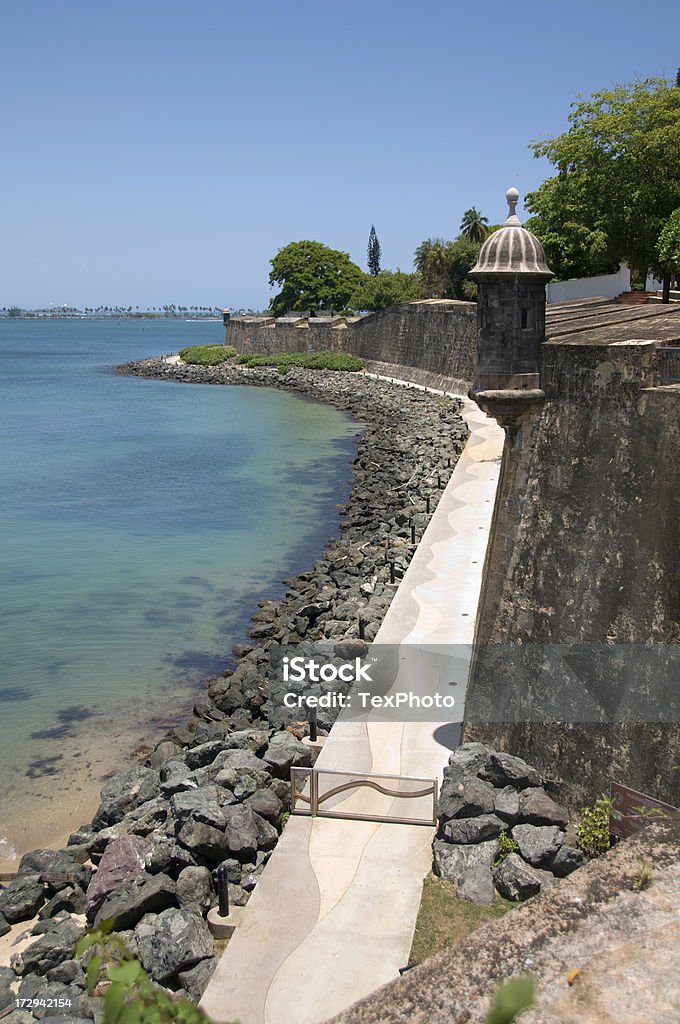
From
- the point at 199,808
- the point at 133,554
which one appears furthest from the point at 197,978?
the point at 133,554

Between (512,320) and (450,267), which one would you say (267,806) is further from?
(450,267)

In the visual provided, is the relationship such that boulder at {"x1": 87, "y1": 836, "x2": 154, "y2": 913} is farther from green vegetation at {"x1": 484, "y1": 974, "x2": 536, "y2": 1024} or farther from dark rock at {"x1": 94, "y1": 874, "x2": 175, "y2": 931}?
green vegetation at {"x1": 484, "y1": 974, "x2": 536, "y2": 1024}

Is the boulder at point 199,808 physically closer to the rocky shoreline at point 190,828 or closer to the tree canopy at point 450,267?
the rocky shoreline at point 190,828

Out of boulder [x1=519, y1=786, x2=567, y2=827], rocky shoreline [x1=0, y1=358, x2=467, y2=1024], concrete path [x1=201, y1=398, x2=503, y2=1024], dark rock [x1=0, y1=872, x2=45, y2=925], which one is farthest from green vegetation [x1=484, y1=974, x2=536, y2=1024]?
dark rock [x1=0, y1=872, x2=45, y2=925]

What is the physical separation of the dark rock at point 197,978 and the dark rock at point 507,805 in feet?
9.51

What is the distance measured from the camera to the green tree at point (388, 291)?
66.2 metres

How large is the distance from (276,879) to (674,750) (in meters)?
3.76

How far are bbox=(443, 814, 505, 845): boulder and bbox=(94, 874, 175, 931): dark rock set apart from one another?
2.63m

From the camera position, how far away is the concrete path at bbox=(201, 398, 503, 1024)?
6.69m

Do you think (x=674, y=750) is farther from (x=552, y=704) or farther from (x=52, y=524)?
(x=52, y=524)

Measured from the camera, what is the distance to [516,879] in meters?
7.51

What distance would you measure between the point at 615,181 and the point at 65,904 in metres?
24.9

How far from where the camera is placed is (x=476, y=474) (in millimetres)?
24953

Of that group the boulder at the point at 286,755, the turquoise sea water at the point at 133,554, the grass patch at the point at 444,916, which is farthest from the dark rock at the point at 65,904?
the grass patch at the point at 444,916
